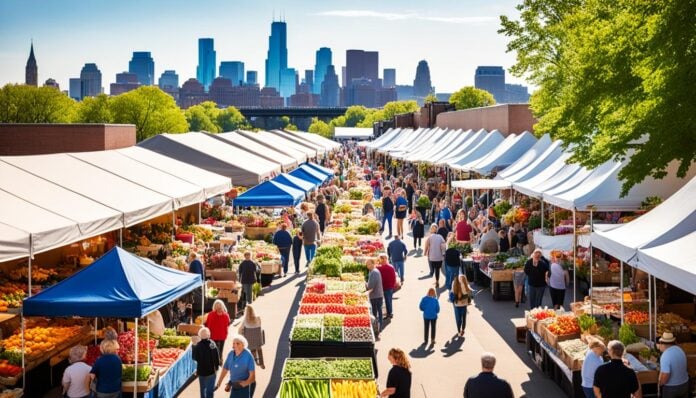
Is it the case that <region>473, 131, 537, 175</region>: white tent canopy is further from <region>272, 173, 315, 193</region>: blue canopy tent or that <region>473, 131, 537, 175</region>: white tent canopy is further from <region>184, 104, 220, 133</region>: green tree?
<region>184, 104, 220, 133</region>: green tree

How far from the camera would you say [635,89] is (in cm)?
1307

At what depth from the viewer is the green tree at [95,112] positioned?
92250 mm

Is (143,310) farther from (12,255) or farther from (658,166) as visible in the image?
(658,166)

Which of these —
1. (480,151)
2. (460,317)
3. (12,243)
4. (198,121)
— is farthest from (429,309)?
(198,121)

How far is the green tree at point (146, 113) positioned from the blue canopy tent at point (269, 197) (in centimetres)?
7211

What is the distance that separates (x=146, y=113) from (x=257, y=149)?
6266 centimetres

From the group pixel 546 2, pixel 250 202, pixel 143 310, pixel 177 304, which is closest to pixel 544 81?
pixel 546 2

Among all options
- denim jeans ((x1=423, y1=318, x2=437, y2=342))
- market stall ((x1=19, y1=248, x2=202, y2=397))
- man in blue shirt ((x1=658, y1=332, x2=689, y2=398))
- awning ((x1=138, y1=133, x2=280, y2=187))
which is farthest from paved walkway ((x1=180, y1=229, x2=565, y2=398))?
awning ((x1=138, y1=133, x2=280, y2=187))

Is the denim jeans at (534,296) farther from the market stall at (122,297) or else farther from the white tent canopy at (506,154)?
the white tent canopy at (506,154)

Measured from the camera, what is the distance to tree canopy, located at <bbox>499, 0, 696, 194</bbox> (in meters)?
10.6

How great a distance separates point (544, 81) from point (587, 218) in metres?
8.08

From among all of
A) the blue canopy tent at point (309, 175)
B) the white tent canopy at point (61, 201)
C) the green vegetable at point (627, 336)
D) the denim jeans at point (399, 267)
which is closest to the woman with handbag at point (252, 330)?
the white tent canopy at point (61, 201)

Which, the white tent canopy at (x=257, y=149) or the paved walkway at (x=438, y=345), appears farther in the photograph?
the white tent canopy at (x=257, y=149)

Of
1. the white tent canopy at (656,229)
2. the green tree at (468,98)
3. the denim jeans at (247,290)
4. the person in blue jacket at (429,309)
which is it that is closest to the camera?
the white tent canopy at (656,229)
